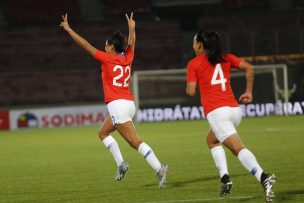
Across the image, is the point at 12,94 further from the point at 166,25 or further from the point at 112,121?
the point at 112,121

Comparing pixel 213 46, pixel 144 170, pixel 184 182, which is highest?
pixel 213 46

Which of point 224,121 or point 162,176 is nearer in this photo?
point 224,121

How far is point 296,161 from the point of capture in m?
12.3

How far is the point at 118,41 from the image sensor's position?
9977mm

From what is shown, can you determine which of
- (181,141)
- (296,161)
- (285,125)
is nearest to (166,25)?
(285,125)

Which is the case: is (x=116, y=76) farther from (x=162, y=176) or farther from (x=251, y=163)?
Answer: (x=251, y=163)

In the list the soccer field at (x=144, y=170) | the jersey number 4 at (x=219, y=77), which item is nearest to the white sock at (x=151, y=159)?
the soccer field at (x=144, y=170)

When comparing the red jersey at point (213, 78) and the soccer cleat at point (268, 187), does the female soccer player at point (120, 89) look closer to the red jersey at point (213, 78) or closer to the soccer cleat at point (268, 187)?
the red jersey at point (213, 78)

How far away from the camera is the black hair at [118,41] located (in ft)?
32.7

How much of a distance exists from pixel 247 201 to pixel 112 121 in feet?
9.17

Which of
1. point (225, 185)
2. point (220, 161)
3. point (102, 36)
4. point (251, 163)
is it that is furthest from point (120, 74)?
point (102, 36)

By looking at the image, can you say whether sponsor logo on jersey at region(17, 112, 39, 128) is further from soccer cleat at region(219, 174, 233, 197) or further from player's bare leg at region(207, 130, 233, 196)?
soccer cleat at region(219, 174, 233, 197)

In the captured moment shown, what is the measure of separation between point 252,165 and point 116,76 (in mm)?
3011

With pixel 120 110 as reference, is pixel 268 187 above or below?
below
